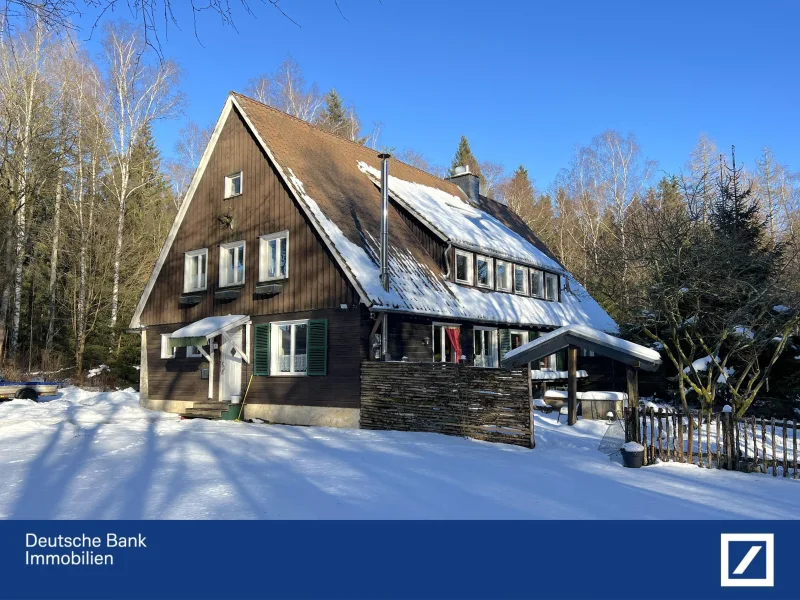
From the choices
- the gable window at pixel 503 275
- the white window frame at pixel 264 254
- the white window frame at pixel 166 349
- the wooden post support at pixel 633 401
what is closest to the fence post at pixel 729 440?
the wooden post support at pixel 633 401

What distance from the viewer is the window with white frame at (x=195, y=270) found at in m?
21.5

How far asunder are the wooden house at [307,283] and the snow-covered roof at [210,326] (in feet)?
0.17

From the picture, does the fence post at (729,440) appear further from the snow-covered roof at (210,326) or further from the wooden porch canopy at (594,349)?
the snow-covered roof at (210,326)

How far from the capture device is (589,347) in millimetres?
14602

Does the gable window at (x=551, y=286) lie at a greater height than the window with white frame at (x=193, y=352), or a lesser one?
greater

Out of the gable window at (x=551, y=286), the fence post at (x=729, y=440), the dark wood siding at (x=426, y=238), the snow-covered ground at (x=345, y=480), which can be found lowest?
the snow-covered ground at (x=345, y=480)

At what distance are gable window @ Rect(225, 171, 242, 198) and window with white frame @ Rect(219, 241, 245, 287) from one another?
179 cm

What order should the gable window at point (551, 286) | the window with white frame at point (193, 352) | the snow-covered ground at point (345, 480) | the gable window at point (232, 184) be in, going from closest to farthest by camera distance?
the snow-covered ground at point (345, 480), the gable window at point (232, 184), the window with white frame at point (193, 352), the gable window at point (551, 286)

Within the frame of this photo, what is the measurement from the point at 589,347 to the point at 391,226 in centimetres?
893

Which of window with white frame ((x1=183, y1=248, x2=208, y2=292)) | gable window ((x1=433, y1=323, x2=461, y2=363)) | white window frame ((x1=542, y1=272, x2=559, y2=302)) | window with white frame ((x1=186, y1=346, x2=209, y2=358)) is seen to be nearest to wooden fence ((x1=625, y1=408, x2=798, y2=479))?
gable window ((x1=433, y1=323, x2=461, y2=363))

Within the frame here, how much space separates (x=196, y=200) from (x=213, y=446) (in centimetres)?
1186

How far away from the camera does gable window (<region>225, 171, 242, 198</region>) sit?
20.8 metres

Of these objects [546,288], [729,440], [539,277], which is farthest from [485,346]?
[729,440]
